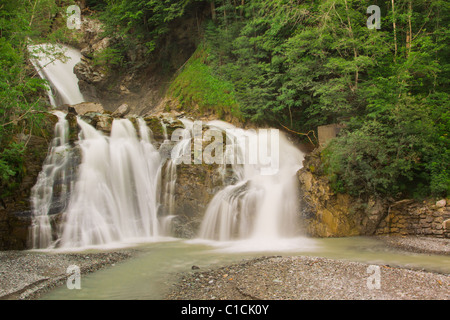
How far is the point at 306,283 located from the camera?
16.1ft

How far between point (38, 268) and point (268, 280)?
183 inches

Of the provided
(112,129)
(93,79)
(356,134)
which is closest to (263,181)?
(356,134)

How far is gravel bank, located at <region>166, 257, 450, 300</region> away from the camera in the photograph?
14.6 ft

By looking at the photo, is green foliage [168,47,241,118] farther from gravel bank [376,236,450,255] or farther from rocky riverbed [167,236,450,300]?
rocky riverbed [167,236,450,300]

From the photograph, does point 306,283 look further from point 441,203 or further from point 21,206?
point 21,206

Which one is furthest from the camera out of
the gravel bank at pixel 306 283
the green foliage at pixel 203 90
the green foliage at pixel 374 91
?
the green foliage at pixel 203 90

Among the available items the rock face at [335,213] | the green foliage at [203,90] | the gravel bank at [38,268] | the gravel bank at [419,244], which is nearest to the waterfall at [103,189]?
the gravel bank at [38,268]

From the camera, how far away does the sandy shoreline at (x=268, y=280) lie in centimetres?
452

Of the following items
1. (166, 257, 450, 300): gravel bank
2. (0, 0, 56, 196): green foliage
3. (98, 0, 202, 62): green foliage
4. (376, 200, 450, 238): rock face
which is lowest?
(166, 257, 450, 300): gravel bank

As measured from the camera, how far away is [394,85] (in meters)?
9.62

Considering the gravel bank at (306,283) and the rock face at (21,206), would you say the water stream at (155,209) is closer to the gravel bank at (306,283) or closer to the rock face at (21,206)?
the rock face at (21,206)

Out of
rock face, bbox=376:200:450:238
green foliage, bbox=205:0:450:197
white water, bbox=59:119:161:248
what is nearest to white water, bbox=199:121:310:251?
green foliage, bbox=205:0:450:197

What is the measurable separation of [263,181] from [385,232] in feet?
13.3

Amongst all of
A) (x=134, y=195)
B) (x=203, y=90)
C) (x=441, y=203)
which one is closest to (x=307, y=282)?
(x=441, y=203)
